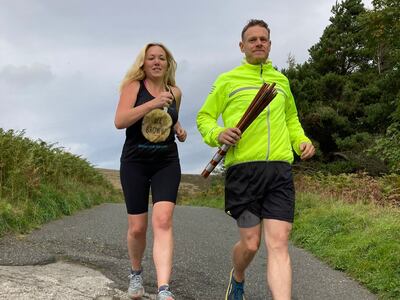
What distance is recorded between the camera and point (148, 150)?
4.05 metres

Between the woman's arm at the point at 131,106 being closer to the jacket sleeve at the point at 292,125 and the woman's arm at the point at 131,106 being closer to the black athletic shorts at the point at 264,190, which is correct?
the black athletic shorts at the point at 264,190

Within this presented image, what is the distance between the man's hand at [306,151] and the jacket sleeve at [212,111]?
691 millimetres

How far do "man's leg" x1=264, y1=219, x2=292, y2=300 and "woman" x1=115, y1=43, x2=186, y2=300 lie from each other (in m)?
0.80

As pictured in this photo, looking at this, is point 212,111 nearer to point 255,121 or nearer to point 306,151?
point 255,121

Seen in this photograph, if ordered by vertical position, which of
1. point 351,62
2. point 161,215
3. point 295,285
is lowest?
point 295,285

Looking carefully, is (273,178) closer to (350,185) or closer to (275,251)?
(275,251)

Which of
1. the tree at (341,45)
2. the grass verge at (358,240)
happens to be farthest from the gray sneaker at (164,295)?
the tree at (341,45)

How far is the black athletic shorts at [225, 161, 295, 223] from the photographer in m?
3.81

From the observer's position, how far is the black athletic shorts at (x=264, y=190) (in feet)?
12.5

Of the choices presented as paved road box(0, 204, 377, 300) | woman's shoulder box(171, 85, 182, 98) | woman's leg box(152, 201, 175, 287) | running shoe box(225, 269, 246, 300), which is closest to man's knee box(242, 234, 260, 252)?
running shoe box(225, 269, 246, 300)

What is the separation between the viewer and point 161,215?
393 cm

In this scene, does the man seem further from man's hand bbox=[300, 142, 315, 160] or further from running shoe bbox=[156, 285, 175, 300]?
running shoe bbox=[156, 285, 175, 300]

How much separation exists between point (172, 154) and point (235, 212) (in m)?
0.74

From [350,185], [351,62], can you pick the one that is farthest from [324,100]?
[350,185]
